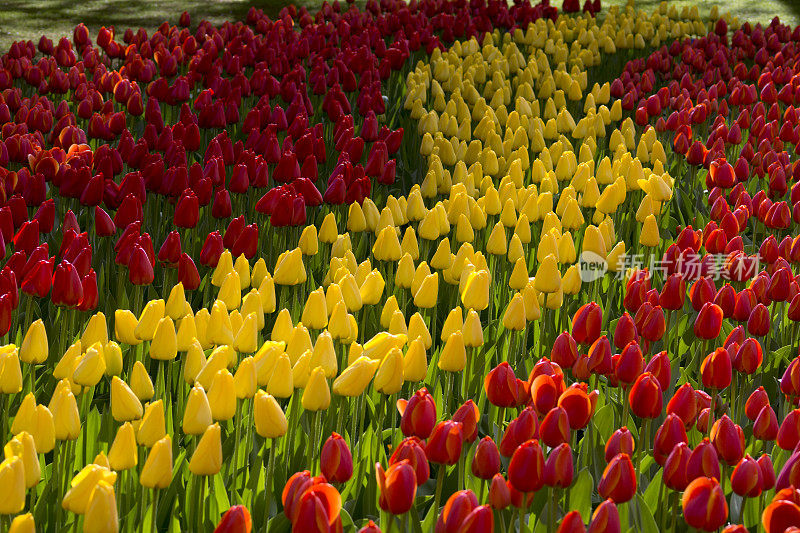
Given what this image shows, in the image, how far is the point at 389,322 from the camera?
10.9ft

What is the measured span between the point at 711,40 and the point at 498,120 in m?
3.92

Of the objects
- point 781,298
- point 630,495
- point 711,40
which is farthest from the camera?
point 711,40

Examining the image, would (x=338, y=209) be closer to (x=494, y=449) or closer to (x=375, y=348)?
(x=375, y=348)

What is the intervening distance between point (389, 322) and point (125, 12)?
972cm

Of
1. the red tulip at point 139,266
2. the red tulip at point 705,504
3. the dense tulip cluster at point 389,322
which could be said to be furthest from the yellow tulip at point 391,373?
the red tulip at point 139,266

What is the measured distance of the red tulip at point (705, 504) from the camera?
200 centimetres

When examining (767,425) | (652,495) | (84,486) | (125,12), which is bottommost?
(652,495)

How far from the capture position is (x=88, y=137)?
6.01m

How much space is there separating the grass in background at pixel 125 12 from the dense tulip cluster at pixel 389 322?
12.5ft

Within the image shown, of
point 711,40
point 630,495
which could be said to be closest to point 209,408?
point 630,495

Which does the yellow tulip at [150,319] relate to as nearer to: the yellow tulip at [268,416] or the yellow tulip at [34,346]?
the yellow tulip at [34,346]

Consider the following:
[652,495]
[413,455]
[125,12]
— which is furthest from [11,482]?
[125,12]

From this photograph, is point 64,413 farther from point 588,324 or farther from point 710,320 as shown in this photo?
point 710,320

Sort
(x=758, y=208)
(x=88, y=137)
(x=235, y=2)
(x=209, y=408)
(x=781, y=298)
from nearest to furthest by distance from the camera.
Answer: (x=209, y=408)
(x=781, y=298)
(x=758, y=208)
(x=88, y=137)
(x=235, y=2)
